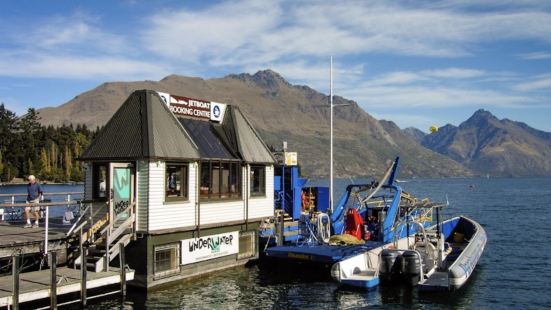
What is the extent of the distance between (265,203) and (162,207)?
834cm

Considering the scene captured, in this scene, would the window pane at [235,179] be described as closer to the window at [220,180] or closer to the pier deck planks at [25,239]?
the window at [220,180]

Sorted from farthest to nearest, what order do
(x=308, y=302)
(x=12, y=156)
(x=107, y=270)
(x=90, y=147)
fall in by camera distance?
(x=12, y=156) → (x=90, y=147) → (x=308, y=302) → (x=107, y=270)

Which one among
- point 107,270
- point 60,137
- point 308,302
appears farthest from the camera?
point 60,137

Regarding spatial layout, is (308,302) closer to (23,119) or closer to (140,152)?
(140,152)

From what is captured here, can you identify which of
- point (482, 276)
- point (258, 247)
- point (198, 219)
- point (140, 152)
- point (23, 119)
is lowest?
point (482, 276)

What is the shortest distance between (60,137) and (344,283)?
600 feet

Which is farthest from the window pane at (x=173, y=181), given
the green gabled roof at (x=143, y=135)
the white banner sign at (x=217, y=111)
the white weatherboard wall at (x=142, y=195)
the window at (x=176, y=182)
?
the white banner sign at (x=217, y=111)

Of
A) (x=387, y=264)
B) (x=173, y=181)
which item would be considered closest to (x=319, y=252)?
(x=387, y=264)

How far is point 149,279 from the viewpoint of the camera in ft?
78.3

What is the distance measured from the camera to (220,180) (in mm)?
28000

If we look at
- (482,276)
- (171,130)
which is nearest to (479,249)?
(482,276)

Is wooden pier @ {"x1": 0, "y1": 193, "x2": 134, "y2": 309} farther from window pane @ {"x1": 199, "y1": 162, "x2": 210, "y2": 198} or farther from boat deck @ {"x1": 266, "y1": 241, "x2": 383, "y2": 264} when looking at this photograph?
boat deck @ {"x1": 266, "y1": 241, "x2": 383, "y2": 264}

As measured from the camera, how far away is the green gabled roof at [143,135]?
24562mm

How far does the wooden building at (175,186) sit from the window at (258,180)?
0.19 feet
